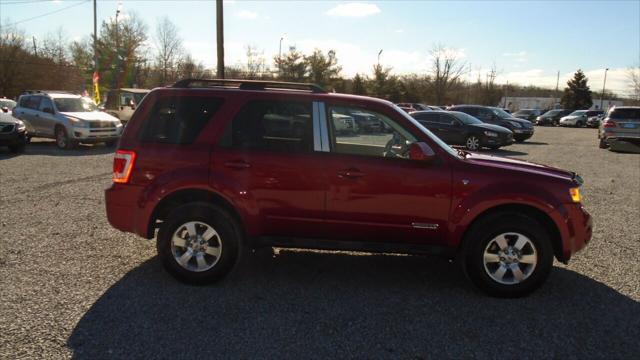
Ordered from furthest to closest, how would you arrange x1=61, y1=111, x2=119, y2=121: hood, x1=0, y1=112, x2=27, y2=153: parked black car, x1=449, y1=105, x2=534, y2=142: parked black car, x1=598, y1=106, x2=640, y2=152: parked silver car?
x1=449, y1=105, x2=534, y2=142: parked black car < x1=598, y1=106, x2=640, y2=152: parked silver car < x1=61, y1=111, x2=119, y2=121: hood < x1=0, y1=112, x2=27, y2=153: parked black car

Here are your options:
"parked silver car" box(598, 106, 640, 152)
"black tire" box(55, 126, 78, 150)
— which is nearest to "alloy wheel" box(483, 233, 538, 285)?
"black tire" box(55, 126, 78, 150)

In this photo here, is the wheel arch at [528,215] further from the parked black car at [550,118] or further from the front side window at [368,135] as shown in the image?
the parked black car at [550,118]

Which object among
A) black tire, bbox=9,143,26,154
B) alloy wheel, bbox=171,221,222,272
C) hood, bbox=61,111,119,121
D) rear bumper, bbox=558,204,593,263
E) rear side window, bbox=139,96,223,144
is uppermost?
rear side window, bbox=139,96,223,144

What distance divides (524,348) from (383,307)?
1.14 meters

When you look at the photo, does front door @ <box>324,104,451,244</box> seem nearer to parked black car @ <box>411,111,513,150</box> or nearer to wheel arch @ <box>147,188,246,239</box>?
wheel arch @ <box>147,188,246,239</box>

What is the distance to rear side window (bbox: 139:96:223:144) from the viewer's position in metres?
4.56

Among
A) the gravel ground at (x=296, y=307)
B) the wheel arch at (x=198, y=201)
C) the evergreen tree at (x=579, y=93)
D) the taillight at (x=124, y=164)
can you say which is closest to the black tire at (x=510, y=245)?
the gravel ground at (x=296, y=307)

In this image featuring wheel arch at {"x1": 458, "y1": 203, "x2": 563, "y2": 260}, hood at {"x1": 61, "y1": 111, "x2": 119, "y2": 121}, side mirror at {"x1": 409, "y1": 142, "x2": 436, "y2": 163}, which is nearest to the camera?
side mirror at {"x1": 409, "y1": 142, "x2": 436, "y2": 163}

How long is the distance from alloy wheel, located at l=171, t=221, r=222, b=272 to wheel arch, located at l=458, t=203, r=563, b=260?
226 cm

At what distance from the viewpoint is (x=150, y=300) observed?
4.18 metres

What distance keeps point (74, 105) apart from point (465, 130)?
14.3 meters

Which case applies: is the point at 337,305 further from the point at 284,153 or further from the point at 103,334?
the point at 103,334

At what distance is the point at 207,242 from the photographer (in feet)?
14.7

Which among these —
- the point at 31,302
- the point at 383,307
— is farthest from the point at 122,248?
the point at 383,307
